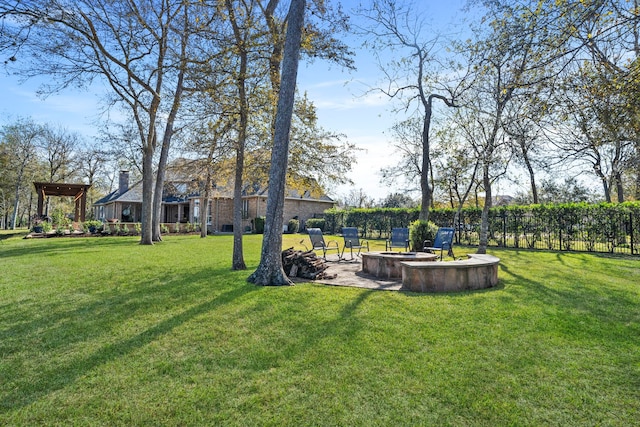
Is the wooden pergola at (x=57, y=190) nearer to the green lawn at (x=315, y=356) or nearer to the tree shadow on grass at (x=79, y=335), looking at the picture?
the green lawn at (x=315, y=356)

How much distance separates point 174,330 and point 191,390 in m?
1.54

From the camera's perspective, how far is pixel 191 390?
2.92m

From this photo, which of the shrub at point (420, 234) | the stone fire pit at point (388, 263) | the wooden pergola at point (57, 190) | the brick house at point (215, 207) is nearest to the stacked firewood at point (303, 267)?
the stone fire pit at point (388, 263)

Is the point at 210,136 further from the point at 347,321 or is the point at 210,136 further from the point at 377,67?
the point at 377,67

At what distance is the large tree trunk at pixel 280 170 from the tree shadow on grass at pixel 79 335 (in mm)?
637

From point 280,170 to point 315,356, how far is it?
14.0ft

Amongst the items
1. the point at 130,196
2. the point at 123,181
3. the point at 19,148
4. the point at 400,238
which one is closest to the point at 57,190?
the point at 130,196

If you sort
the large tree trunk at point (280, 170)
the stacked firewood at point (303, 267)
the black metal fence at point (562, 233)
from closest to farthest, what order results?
the large tree trunk at point (280, 170) < the stacked firewood at point (303, 267) < the black metal fence at point (562, 233)

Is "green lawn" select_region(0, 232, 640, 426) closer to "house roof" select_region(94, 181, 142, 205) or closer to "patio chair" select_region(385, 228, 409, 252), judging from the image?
"patio chair" select_region(385, 228, 409, 252)

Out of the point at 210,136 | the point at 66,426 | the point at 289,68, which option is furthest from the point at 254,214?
the point at 66,426

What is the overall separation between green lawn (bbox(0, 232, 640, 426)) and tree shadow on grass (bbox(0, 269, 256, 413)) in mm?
21

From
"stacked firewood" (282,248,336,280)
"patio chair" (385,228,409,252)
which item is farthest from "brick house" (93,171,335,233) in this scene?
"stacked firewood" (282,248,336,280)

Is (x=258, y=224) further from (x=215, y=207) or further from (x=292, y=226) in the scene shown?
(x=215, y=207)

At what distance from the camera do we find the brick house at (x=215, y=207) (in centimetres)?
2714
